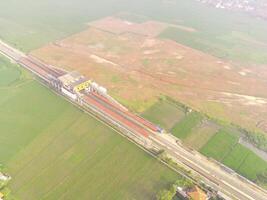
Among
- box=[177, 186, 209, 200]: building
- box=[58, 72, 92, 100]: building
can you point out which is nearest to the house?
box=[177, 186, 209, 200]: building

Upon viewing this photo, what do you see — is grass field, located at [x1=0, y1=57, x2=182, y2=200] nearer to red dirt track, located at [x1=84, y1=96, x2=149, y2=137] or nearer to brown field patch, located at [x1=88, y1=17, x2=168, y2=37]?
red dirt track, located at [x1=84, y1=96, x2=149, y2=137]

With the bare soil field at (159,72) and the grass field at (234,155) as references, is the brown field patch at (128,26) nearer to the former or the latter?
the bare soil field at (159,72)

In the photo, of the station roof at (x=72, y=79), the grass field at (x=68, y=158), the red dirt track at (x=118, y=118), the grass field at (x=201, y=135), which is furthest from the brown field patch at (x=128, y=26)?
the grass field at (x=201, y=135)

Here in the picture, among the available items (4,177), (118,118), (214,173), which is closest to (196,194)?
(214,173)

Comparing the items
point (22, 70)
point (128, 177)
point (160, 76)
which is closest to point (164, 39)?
point (160, 76)

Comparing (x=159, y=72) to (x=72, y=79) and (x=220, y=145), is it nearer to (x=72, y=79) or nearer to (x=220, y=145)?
(x=72, y=79)

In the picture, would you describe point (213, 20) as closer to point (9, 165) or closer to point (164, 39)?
point (164, 39)
